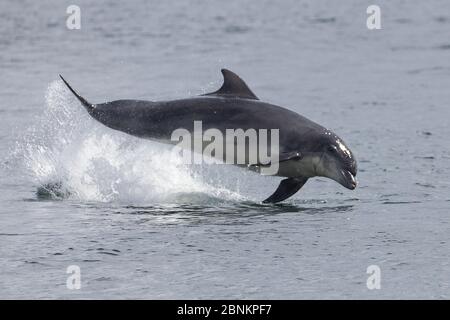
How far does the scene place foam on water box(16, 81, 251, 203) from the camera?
12.6m

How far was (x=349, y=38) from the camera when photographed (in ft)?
92.1

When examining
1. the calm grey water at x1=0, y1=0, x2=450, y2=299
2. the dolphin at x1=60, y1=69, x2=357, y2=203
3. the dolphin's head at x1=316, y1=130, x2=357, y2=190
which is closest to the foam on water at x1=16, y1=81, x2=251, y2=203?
the calm grey water at x1=0, y1=0, x2=450, y2=299

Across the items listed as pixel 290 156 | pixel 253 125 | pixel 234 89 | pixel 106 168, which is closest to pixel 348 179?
pixel 290 156

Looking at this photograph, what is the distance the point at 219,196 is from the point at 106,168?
145 centimetres

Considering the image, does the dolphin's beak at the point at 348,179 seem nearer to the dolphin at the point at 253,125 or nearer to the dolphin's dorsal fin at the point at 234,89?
the dolphin at the point at 253,125

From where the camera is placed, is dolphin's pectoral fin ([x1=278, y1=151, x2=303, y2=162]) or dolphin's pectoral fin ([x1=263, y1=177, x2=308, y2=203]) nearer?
dolphin's pectoral fin ([x1=278, y1=151, x2=303, y2=162])

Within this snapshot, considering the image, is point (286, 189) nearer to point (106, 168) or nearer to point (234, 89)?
point (234, 89)

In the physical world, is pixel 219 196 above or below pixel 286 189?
below

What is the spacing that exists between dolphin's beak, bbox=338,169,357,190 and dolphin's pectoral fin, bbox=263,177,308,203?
0.49m

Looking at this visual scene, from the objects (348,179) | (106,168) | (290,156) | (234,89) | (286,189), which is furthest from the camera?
(106,168)

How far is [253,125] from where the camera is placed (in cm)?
1170

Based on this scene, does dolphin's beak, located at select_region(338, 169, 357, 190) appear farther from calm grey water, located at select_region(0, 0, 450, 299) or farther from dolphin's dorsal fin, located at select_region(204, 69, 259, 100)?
dolphin's dorsal fin, located at select_region(204, 69, 259, 100)
